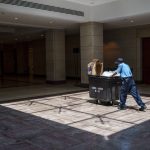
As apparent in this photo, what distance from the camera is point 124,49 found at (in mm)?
16391

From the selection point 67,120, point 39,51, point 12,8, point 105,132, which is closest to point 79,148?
point 105,132

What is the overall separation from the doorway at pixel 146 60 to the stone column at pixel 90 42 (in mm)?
3218

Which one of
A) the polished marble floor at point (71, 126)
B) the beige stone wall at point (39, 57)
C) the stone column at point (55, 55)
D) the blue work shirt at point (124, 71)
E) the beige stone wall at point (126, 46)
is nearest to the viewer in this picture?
the polished marble floor at point (71, 126)

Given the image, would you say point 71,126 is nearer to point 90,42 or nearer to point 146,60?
point 90,42

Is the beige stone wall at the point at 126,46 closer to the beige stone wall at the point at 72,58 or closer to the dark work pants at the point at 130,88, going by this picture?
the beige stone wall at the point at 72,58

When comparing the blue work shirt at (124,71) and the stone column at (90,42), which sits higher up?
the stone column at (90,42)

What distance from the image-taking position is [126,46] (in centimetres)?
1628

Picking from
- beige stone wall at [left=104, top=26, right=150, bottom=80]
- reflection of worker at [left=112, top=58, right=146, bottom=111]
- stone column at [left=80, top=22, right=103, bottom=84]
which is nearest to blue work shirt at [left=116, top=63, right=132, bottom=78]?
reflection of worker at [left=112, top=58, right=146, bottom=111]

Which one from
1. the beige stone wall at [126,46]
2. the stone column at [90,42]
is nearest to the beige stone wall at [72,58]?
the beige stone wall at [126,46]

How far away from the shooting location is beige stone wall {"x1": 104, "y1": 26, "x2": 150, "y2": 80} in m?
15.7

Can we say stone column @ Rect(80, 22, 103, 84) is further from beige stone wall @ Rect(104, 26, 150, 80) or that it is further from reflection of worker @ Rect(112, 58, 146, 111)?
reflection of worker @ Rect(112, 58, 146, 111)

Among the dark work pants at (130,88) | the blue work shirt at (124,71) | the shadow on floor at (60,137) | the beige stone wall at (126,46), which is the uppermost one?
the beige stone wall at (126,46)

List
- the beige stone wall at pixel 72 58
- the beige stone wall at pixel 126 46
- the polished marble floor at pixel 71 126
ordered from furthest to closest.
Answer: the beige stone wall at pixel 72 58 < the beige stone wall at pixel 126 46 < the polished marble floor at pixel 71 126

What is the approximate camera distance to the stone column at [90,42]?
13477 mm
